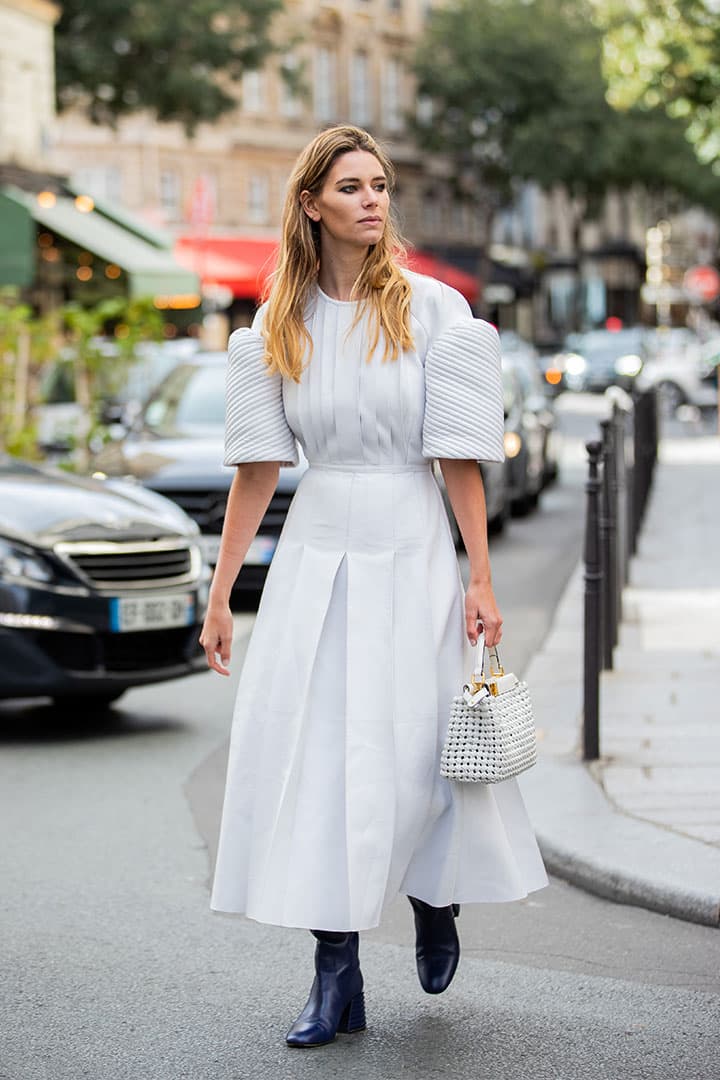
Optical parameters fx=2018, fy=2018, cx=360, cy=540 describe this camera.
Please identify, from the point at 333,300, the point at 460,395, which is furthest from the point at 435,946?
the point at 333,300

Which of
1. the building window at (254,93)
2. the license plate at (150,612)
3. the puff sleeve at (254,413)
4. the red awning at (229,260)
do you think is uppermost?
the building window at (254,93)

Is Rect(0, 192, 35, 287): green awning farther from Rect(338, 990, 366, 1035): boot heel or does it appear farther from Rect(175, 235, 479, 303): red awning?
Rect(175, 235, 479, 303): red awning

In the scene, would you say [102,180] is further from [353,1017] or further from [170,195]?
[353,1017]

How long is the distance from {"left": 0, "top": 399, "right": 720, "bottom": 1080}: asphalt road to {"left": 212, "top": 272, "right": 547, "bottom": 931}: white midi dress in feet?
1.14

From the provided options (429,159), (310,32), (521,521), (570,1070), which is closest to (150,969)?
(570,1070)

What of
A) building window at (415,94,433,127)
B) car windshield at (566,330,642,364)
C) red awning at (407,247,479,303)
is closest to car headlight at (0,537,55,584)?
car windshield at (566,330,642,364)

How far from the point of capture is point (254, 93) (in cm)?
5741

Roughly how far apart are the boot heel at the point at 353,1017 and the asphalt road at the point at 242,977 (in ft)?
0.14

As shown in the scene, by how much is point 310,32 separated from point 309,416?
5670 centimetres

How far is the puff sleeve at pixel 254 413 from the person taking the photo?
4.45 metres

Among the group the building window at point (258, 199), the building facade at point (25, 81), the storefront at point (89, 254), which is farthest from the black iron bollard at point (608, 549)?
the building window at point (258, 199)

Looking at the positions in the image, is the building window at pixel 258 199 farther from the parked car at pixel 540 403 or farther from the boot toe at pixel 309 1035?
the boot toe at pixel 309 1035

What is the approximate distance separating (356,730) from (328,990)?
60 cm

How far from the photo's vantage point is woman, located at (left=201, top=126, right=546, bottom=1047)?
4.33 metres
